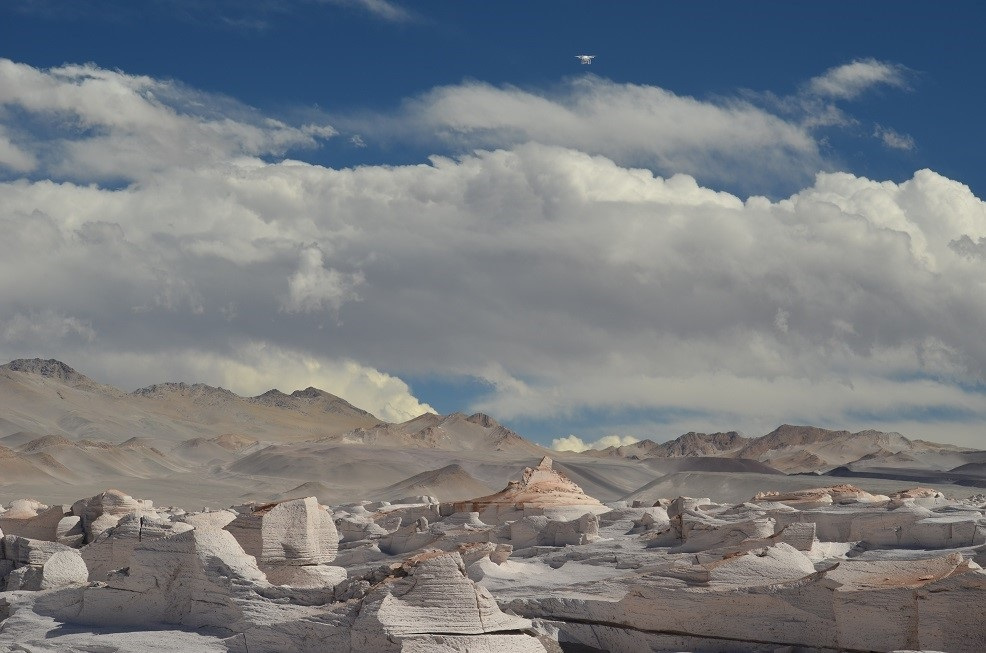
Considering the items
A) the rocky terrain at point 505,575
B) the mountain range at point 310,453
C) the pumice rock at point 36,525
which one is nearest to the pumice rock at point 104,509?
the rocky terrain at point 505,575

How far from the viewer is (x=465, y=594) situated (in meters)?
14.4

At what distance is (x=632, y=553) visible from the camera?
26453mm

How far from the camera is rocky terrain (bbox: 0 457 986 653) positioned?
14531 mm

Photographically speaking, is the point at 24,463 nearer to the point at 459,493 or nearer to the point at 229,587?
the point at 459,493

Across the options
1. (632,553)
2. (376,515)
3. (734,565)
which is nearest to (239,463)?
(376,515)

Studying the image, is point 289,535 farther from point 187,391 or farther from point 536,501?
point 187,391

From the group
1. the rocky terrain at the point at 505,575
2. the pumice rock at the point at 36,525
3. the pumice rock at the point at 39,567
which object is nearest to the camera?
the rocky terrain at the point at 505,575

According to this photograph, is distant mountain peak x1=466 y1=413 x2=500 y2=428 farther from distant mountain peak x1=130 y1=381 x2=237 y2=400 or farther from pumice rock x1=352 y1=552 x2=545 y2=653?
pumice rock x1=352 y1=552 x2=545 y2=653

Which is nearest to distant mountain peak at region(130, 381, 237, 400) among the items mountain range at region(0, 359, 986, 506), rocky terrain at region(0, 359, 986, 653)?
mountain range at region(0, 359, 986, 506)

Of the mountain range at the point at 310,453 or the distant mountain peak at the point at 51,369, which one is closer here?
the mountain range at the point at 310,453

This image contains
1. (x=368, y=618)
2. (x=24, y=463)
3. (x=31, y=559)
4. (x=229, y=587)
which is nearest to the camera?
(x=368, y=618)

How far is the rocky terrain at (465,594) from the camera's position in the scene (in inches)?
572

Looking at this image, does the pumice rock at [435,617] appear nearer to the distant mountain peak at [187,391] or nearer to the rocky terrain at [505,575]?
the rocky terrain at [505,575]

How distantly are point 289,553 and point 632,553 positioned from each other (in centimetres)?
1023
